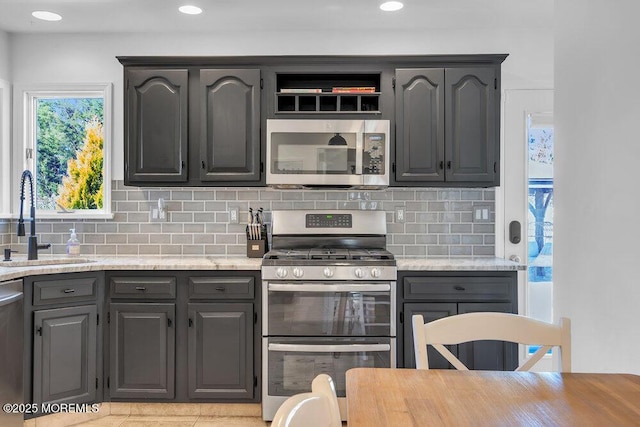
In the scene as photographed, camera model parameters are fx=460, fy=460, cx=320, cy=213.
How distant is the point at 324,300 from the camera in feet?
8.90

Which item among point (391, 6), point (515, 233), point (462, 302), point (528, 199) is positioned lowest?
point (462, 302)

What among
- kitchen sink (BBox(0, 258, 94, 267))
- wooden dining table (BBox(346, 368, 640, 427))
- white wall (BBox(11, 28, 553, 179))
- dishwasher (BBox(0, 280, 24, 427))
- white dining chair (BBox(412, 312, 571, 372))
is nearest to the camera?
wooden dining table (BBox(346, 368, 640, 427))

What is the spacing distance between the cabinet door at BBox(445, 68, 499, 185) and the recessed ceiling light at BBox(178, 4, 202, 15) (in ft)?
5.53

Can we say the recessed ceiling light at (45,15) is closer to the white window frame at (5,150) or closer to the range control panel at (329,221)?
the white window frame at (5,150)

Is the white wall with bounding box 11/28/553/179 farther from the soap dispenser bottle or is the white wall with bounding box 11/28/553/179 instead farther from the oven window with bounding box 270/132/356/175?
the oven window with bounding box 270/132/356/175

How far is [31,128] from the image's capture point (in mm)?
3361

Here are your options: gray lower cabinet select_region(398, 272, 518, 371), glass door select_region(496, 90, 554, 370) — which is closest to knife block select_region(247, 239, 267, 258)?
gray lower cabinet select_region(398, 272, 518, 371)

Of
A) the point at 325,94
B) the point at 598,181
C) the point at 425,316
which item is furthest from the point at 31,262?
the point at 598,181

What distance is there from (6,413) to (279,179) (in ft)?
6.24

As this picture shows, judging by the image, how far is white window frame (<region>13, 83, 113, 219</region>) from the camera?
3.33 m

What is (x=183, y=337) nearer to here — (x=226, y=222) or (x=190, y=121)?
(x=226, y=222)

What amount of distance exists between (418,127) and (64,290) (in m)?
2.36

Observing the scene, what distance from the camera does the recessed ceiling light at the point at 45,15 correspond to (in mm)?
3012

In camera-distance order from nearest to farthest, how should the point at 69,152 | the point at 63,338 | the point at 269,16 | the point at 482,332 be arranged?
1. the point at 482,332
2. the point at 63,338
3. the point at 269,16
4. the point at 69,152
